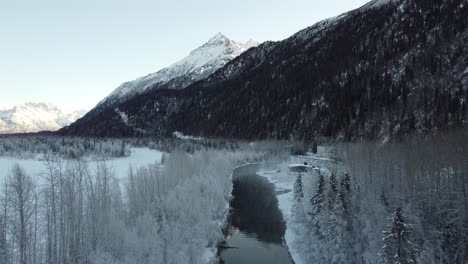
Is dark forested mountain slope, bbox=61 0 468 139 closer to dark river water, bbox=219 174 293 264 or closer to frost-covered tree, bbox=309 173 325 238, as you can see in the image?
dark river water, bbox=219 174 293 264

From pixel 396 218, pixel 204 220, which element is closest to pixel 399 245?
pixel 396 218

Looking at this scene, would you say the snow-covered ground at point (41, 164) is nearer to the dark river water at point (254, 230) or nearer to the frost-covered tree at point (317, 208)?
the dark river water at point (254, 230)

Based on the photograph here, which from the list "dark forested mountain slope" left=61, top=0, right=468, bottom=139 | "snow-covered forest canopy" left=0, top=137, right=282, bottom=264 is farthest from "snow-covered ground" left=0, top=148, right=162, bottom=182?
"dark forested mountain slope" left=61, top=0, right=468, bottom=139

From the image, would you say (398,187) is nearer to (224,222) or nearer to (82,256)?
(224,222)

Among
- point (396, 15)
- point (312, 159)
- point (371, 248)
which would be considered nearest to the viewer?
point (371, 248)

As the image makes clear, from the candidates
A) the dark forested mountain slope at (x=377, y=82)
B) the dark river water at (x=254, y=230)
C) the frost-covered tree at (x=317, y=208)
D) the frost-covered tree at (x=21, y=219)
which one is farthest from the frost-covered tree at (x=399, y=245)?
the dark forested mountain slope at (x=377, y=82)

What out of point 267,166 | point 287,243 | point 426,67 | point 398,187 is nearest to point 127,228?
point 287,243
